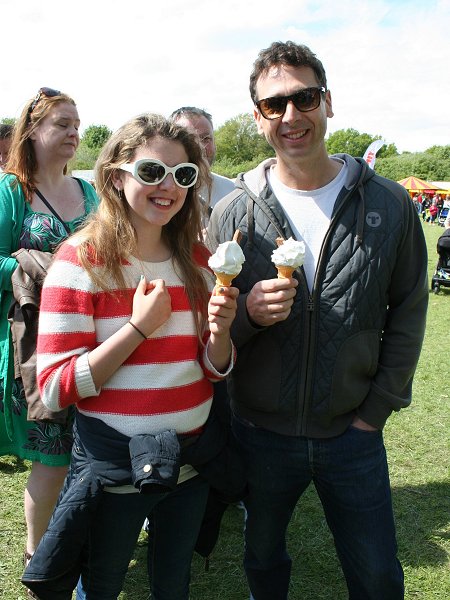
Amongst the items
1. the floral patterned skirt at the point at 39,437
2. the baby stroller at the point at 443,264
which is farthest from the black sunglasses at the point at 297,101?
the baby stroller at the point at 443,264

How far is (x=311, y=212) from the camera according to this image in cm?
230

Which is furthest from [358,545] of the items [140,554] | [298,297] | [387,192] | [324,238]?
[140,554]

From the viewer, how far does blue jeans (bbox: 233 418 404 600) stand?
2.23 meters

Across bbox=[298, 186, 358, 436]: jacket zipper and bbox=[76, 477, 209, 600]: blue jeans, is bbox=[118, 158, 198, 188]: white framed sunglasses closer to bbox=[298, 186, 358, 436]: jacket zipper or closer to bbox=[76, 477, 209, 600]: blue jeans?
bbox=[298, 186, 358, 436]: jacket zipper

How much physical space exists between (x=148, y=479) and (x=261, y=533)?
847 mm

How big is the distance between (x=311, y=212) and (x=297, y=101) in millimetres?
443

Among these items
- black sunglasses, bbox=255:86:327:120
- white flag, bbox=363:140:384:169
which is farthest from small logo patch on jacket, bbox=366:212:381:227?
white flag, bbox=363:140:384:169

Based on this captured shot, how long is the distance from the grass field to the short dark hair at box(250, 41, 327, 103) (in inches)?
105

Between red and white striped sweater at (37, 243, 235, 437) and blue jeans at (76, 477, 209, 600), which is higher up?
red and white striped sweater at (37, 243, 235, 437)

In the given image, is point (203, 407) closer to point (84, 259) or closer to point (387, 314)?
point (84, 259)

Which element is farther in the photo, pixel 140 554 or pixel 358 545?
pixel 140 554

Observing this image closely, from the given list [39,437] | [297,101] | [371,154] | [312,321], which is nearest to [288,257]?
[312,321]

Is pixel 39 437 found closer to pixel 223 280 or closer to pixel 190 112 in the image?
pixel 223 280

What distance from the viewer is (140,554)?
11.2 ft
